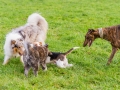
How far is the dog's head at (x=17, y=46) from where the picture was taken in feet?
24.9

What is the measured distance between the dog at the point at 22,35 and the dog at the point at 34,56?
584 millimetres

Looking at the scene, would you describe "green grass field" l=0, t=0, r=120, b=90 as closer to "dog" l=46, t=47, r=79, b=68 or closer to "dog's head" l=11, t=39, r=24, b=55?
"dog" l=46, t=47, r=79, b=68

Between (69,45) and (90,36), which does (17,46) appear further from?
(69,45)

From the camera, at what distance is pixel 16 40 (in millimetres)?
7656

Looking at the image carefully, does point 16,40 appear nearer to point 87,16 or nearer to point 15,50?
point 15,50

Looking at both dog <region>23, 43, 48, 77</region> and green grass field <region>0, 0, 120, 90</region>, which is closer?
green grass field <region>0, 0, 120, 90</region>

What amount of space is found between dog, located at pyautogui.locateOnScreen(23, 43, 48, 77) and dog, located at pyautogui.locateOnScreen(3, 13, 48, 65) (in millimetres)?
584

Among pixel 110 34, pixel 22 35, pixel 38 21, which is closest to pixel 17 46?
pixel 22 35

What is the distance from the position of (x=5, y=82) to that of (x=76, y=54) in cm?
294

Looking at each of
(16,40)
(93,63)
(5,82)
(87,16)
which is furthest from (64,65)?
(87,16)

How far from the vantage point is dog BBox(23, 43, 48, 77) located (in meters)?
6.95

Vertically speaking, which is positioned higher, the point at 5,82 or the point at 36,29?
the point at 36,29

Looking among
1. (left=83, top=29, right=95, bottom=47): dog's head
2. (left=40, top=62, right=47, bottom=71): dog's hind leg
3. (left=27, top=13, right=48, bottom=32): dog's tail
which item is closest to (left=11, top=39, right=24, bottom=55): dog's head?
(left=40, top=62, right=47, bottom=71): dog's hind leg

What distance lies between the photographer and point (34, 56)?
22.8ft
